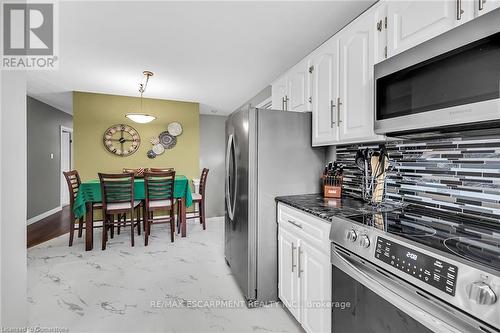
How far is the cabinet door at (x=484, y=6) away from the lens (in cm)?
91

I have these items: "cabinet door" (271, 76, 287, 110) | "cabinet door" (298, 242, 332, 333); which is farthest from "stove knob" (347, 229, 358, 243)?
"cabinet door" (271, 76, 287, 110)

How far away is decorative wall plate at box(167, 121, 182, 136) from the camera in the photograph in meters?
4.38

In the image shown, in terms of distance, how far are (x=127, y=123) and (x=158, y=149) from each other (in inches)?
26.7

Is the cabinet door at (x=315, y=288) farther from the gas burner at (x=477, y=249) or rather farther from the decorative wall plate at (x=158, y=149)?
the decorative wall plate at (x=158, y=149)

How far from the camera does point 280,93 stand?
272cm

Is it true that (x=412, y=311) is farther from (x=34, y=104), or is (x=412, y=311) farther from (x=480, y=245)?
(x=34, y=104)

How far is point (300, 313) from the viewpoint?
5.13ft

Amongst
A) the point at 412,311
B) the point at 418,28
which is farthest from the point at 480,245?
the point at 418,28

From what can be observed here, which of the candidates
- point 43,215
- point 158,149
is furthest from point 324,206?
point 43,215

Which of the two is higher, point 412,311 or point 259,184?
point 259,184

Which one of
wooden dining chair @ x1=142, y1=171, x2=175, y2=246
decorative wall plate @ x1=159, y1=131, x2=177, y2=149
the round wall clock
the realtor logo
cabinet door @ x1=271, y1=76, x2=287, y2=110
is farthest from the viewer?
decorative wall plate @ x1=159, y1=131, x2=177, y2=149

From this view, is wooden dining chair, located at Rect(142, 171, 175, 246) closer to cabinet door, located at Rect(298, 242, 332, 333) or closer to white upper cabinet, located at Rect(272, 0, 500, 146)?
white upper cabinet, located at Rect(272, 0, 500, 146)

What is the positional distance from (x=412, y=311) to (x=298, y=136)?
141 cm

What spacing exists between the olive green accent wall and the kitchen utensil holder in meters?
3.14
